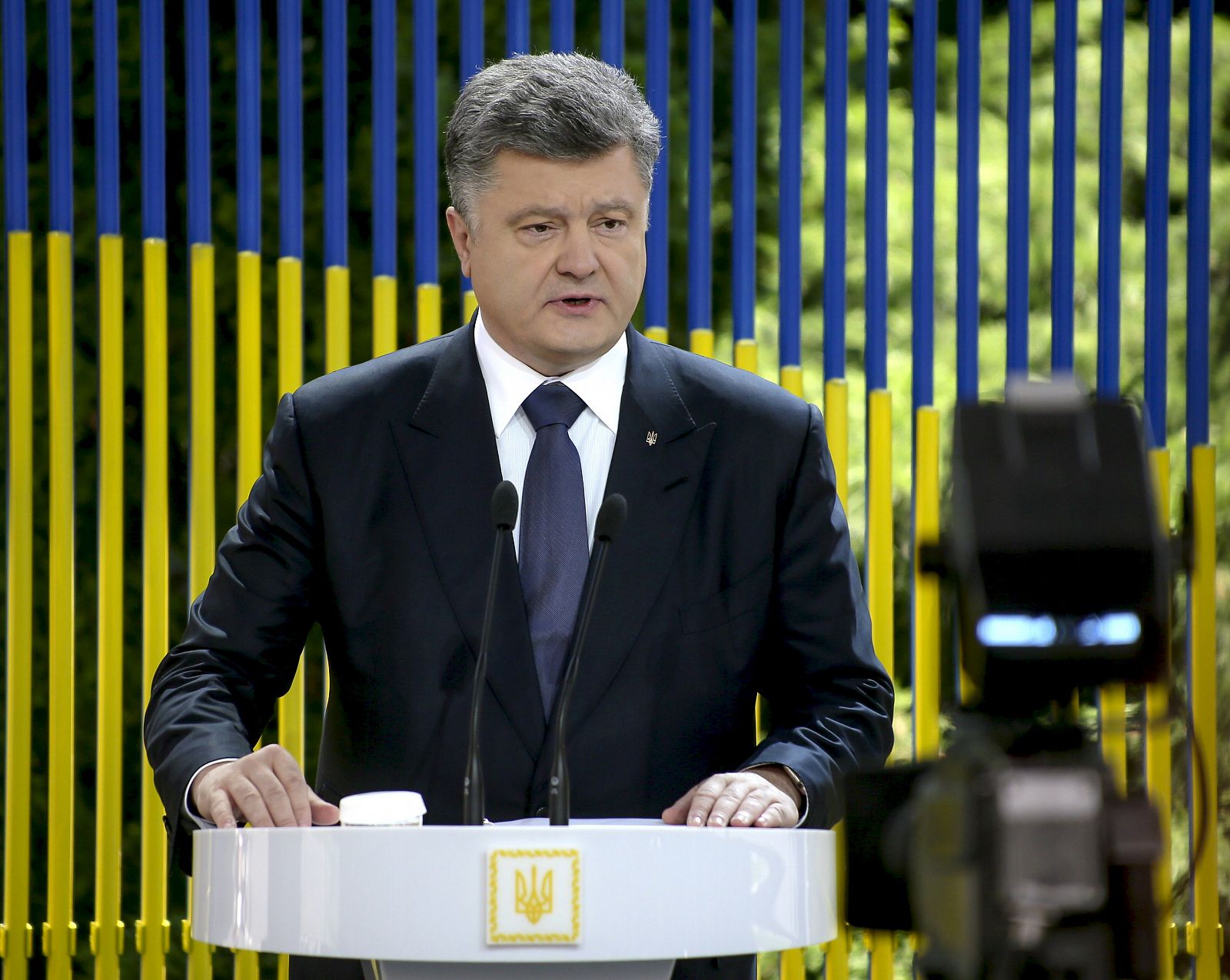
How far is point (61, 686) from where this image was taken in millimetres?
3236

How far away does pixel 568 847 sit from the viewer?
131 centimetres

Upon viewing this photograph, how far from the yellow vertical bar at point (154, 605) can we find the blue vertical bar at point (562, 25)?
1.00m

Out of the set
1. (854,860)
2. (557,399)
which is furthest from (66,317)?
(854,860)

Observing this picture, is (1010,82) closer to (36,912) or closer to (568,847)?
(568,847)

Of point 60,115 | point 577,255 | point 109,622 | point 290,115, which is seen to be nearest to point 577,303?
point 577,255

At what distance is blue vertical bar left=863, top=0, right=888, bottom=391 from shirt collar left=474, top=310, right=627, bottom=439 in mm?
1170

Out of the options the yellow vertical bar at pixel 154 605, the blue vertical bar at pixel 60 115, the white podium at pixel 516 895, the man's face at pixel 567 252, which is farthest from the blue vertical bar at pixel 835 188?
the white podium at pixel 516 895

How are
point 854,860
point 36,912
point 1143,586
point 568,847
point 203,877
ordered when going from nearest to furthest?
1. point 1143,586
2. point 854,860
3. point 568,847
4. point 203,877
5. point 36,912

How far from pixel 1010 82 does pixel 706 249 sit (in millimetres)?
696

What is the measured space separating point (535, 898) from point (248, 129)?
2.33m

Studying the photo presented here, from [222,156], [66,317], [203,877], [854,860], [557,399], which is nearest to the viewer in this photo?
[854,860]

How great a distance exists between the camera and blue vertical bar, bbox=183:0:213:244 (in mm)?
3273

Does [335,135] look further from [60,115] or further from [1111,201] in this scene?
[1111,201]

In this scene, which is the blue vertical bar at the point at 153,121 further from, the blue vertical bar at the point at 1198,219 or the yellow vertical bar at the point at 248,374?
the blue vertical bar at the point at 1198,219
